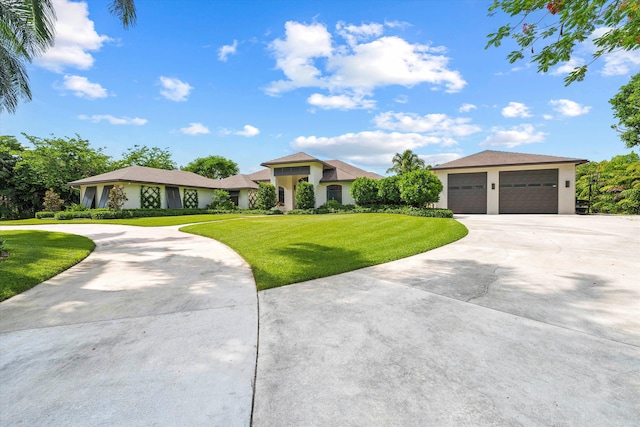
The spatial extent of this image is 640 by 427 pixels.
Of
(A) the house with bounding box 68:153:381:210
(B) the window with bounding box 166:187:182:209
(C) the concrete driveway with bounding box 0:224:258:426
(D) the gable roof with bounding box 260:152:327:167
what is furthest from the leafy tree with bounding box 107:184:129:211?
(C) the concrete driveway with bounding box 0:224:258:426

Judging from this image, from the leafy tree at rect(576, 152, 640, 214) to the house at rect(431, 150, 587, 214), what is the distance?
5083mm

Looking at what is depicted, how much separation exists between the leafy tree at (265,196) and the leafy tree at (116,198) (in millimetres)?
10686

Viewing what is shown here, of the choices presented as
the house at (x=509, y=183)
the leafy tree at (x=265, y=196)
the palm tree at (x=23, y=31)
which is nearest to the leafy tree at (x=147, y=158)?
the leafy tree at (x=265, y=196)

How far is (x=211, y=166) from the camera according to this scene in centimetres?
4875

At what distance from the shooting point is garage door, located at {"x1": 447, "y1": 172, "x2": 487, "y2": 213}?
68.4 feet

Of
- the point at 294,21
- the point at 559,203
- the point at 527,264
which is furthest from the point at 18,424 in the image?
the point at 559,203

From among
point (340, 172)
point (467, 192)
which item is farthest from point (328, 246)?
point (340, 172)

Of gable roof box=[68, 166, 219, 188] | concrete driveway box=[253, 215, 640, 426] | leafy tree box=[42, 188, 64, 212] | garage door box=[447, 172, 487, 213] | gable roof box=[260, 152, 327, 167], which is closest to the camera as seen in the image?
concrete driveway box=[253, 215, 640, 426]

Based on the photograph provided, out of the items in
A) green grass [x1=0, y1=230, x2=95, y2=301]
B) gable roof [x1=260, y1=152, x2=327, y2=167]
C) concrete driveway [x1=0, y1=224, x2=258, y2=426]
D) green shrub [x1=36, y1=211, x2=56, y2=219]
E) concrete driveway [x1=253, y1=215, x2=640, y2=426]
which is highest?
gable roof [x1=260, y1=152, x2=327, y2=167]

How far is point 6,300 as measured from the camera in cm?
363

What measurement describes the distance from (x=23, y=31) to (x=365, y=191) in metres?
17.7

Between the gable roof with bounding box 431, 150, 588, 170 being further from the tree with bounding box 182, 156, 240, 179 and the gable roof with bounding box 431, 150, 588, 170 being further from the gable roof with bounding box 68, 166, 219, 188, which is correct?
the tree with bounding box 182, 156, 240, 179

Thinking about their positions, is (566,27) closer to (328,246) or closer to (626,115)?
(328,246)

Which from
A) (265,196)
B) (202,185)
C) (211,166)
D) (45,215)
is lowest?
(45,215)
